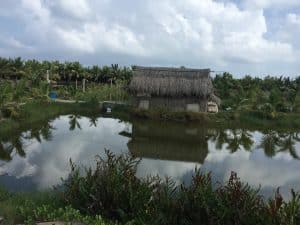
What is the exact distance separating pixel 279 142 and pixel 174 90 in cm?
906

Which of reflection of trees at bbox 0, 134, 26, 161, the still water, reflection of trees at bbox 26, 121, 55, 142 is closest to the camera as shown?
the still water

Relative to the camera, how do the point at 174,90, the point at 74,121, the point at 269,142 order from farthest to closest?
the point at 174,90
the point at 74,121
the point at 269,142

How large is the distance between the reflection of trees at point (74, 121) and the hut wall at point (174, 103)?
4.38 meters

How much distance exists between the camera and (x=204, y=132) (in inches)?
913

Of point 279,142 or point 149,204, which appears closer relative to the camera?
point 149,204

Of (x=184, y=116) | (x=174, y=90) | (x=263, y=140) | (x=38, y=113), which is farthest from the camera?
(x=174, y=90)

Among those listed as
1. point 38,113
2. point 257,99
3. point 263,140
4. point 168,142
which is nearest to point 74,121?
point 38,113

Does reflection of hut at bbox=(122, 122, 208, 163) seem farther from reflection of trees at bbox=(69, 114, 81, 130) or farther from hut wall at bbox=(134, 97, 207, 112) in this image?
hut wall at bbox=(134, 97, 207, 112)

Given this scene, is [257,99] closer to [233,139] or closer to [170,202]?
[233,139]

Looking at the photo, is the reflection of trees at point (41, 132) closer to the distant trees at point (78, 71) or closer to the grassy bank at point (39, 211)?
the grassy bank at point (39, 211)

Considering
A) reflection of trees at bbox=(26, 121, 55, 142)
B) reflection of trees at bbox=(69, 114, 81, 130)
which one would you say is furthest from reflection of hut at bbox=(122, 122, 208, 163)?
reflection of trees at bbox=(26, 121, 55, 142)

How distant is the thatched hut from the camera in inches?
1130

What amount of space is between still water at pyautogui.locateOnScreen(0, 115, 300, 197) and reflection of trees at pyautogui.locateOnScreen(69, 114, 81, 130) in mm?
60

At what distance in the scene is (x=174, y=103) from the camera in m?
29.2
